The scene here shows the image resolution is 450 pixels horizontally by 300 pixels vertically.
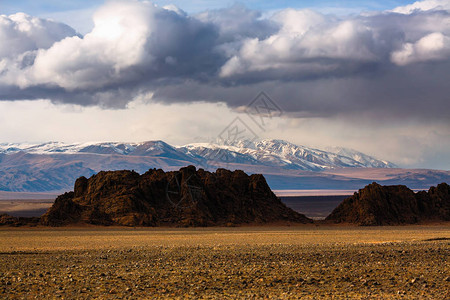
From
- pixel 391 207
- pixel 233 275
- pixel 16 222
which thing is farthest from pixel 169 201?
pixel 233 275

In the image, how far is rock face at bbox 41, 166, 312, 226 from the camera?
75.2 meters

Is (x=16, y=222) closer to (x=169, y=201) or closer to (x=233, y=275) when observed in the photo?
(x=169, y=201)

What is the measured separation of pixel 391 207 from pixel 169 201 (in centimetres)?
3307

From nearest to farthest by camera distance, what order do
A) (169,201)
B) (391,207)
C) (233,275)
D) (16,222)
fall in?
(233,275), (16,222), (169,201), (391,207)

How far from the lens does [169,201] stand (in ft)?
267

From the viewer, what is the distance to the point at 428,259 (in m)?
31.3

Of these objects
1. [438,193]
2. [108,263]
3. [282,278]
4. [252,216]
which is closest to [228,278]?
[282,278]

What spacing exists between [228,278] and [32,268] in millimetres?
10301

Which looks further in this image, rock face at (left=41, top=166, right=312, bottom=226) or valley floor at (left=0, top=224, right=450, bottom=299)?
rock face at (left=41, top=166, right=312, bottom=226)

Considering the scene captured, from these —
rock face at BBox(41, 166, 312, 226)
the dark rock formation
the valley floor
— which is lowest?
the valley floor

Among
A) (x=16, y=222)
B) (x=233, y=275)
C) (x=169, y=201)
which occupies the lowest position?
(x=233, y=275)

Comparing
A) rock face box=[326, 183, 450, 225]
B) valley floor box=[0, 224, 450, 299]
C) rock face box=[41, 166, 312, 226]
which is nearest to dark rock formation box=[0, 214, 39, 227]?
rock face box=[41, 166, 312, 226]

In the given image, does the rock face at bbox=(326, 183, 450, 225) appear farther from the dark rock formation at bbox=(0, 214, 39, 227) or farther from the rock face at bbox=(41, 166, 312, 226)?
the dark rock formation at bbox=(0, 214, 39, 227)

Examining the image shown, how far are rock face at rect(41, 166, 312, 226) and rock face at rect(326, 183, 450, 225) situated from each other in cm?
796
